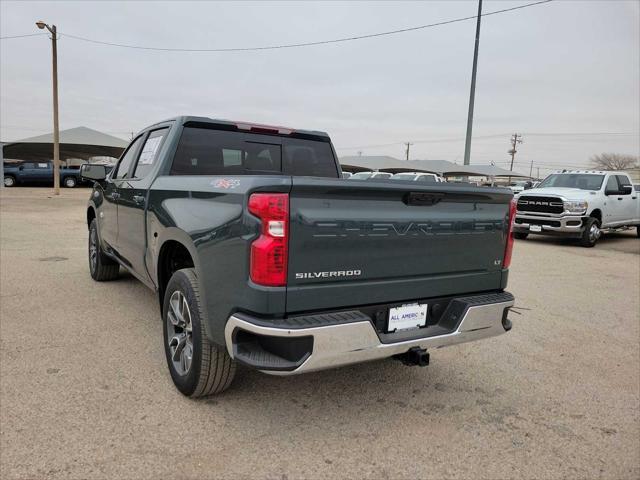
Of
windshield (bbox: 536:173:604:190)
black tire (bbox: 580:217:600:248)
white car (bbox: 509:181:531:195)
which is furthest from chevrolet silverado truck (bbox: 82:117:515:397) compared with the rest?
windshield (bbox: 536:173:604:190)

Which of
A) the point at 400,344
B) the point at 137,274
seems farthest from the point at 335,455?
the point at 137,274

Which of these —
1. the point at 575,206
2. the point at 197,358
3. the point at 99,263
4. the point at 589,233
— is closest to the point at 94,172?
the point at 99,263

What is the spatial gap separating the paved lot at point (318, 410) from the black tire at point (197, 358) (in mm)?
131

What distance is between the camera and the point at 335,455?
2.56 metres

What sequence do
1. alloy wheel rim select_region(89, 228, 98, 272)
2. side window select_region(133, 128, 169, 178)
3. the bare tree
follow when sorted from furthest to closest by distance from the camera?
the bare tree → alloy wheel rim select_region(89, 228, 98, 272) → side window select_region(133, 128, 169, 178)

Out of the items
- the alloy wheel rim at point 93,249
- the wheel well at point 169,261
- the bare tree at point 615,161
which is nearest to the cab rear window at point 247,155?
the wheel well at point 169,261

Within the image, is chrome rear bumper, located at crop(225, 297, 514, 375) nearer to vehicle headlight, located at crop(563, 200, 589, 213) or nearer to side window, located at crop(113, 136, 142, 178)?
side window, located at crop(113, 136, 142, 178)

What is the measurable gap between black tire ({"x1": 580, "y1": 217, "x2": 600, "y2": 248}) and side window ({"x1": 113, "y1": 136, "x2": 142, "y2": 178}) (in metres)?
11.0

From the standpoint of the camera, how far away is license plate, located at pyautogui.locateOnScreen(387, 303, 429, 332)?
2.72 m

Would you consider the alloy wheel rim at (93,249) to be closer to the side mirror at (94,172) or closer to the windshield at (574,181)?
the side mirror at (94,172)

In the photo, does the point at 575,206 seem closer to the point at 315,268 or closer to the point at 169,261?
the point at 169,261

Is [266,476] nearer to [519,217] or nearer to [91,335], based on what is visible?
[91,335]

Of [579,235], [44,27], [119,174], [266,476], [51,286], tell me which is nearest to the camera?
[266,476]

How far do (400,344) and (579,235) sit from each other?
1096 centimetres
